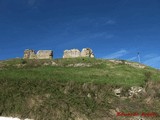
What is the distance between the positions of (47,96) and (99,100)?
7216mm

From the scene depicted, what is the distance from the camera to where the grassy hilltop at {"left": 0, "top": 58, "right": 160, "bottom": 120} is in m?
30.5

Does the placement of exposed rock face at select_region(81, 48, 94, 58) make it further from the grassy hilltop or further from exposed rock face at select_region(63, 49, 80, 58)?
the grassy hilltop

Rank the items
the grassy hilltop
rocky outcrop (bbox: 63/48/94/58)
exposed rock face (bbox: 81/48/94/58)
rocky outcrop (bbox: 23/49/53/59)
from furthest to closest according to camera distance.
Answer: exposed rock face (bbox: 81/48/94/58) < rocky outcrop (bbox: 63/48/94/58) < rocky outcrop (bbox: 23/49/53/59) < the grassy hilltop

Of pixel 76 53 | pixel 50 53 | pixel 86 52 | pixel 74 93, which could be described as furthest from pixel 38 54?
pixel 74 93

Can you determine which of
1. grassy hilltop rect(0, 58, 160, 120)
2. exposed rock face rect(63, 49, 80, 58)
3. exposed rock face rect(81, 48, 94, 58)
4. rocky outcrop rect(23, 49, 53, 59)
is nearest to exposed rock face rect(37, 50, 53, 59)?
rocky outcrop rect(23, 49, 53, 59)

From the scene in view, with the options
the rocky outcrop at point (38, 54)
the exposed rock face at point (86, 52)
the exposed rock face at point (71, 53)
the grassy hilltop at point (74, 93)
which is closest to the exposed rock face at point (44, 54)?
the rocky outcrop at point (38, 54)

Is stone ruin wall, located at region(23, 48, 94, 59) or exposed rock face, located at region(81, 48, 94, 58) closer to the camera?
stone ruin wall, located at region(23, 48, 94, 59)

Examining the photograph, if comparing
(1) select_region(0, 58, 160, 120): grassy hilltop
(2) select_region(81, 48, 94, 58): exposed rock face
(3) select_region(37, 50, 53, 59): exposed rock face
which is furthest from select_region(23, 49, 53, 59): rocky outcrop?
(1) select_region(0, 58, 160, 120): grassy hilltop

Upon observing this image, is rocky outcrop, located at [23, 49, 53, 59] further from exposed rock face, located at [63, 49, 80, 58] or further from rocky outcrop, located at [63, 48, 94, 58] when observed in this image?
rocky outcrop, located at [63, 48, 94, 58]

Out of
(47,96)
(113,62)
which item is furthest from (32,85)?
(113,62)

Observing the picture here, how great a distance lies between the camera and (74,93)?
35969 mm

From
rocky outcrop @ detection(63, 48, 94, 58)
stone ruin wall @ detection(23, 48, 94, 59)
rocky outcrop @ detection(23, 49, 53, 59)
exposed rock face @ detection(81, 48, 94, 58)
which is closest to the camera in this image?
rocky outcrop @ detection(23, 49, 53, 59)

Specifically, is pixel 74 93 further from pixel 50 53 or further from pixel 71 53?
pixel 71 53

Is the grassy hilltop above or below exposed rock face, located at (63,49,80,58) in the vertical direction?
below
